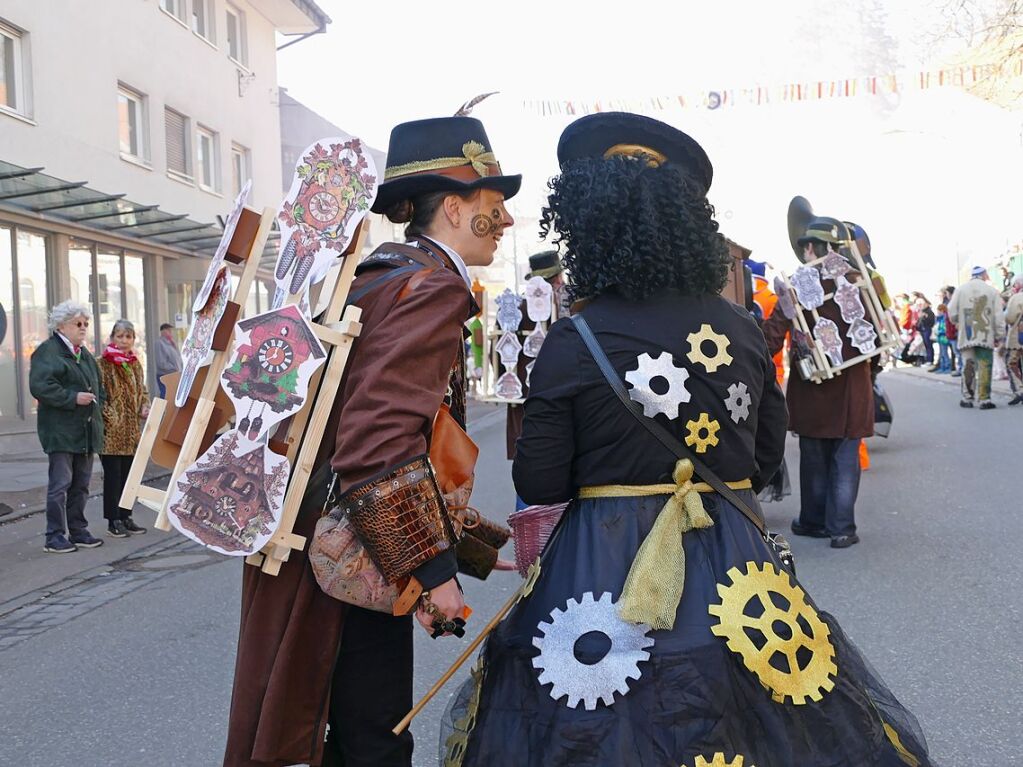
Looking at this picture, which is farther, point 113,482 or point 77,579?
point 113,482

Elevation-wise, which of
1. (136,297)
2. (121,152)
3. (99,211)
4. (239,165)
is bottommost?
(136,297)

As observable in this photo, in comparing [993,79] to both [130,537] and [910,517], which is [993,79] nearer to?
[910,517]

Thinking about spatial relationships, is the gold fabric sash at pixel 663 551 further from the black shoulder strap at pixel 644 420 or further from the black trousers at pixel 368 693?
the black trousers at pixel 368 693

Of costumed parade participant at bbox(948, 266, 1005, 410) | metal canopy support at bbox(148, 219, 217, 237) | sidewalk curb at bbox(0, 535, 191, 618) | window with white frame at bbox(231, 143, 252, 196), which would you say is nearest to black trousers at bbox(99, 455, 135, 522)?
sidewalk curb at bbox(0, 535, 191, 618)

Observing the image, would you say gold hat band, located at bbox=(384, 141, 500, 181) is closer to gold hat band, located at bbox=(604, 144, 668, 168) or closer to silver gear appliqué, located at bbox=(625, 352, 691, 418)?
gold hat band, located at bbox=(604, 144, 668, 168)

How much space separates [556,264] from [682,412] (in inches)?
253

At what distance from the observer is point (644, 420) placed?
2.23 meters

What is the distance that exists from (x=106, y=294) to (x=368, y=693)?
17.1 metres

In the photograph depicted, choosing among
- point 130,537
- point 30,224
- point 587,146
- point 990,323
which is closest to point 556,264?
point 130,537

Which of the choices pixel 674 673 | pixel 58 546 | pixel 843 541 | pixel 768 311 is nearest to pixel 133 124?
pixel 58 546

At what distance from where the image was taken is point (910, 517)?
7559mm

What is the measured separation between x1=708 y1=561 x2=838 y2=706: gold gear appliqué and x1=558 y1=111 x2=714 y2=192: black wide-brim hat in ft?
2.95

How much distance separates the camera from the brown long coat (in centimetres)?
206

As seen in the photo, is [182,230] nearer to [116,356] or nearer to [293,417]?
[116,356]
